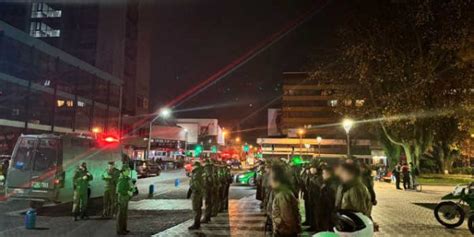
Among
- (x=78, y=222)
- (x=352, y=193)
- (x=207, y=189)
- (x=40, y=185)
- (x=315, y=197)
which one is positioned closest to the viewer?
(x=352, y=193)

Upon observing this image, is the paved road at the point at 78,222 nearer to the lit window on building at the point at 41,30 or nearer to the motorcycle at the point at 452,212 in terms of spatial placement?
the motorcycle at the point at 452,212

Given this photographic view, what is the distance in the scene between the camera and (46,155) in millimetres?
15078

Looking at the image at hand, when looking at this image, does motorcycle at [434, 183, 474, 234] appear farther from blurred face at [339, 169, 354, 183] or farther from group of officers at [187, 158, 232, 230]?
blurred face at [339, 169, 354, 183]

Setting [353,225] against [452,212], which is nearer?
[353,225]

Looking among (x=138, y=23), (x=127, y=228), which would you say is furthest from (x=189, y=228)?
(x=138, y=23)

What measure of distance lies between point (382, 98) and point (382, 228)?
1888 centimetres

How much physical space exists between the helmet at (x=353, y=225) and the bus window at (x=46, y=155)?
39.4 feet

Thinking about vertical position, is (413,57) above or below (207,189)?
above

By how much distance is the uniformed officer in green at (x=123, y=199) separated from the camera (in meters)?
11.1

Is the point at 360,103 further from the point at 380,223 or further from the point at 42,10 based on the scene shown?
the point at 42,10

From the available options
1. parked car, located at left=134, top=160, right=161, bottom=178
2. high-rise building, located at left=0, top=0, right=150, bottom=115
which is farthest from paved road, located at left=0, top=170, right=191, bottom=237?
high-rise building, located at left=0, top=0, right=150, bottom=115

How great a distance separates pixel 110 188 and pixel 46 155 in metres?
3.03

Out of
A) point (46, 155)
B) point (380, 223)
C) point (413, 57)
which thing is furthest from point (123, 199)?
point (413, 57)

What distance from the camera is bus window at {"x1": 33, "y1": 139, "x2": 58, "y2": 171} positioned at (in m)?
15.0
